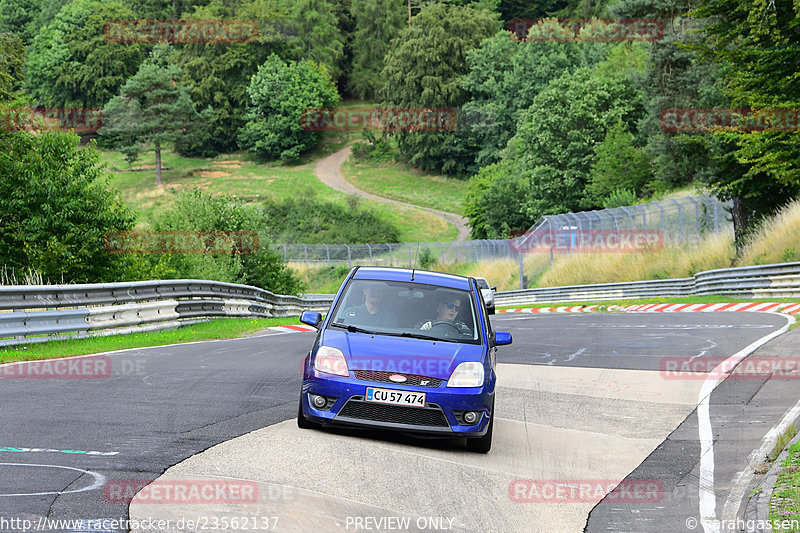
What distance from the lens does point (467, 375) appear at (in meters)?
8.03

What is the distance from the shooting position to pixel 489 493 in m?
6.65

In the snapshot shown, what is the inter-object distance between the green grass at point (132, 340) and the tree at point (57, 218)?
3340 mm

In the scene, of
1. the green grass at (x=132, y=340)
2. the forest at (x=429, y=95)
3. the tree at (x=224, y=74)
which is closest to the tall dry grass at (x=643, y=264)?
the forest at (x=429, y=95)

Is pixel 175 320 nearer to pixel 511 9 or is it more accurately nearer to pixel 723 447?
pixel 723 447

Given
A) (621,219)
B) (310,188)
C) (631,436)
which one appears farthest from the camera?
(310,188)

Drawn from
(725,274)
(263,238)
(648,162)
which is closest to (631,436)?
(725,274)

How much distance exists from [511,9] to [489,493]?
138 metres

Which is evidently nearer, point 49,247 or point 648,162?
point 49,247

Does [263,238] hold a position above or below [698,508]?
below

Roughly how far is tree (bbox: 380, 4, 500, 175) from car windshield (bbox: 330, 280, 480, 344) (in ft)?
327

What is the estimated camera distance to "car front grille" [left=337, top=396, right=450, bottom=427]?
7809 millimetres

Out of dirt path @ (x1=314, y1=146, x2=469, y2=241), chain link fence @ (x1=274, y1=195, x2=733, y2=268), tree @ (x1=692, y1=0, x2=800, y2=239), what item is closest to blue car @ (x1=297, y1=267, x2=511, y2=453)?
tree @ (x1=692, y1=0, x2=800, y2=239)

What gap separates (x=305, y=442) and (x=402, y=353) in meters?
1.15

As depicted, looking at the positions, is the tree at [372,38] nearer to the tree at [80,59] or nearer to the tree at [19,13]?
the tree at [80,59]
